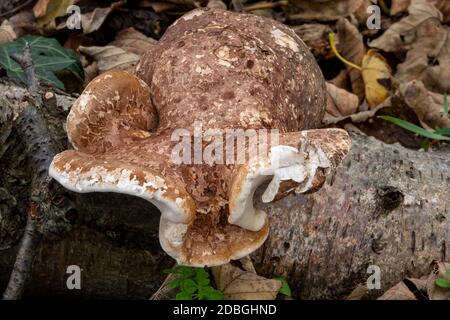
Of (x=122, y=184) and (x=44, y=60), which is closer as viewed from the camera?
(x=122, y=184)

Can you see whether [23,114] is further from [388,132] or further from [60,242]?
[388,132]

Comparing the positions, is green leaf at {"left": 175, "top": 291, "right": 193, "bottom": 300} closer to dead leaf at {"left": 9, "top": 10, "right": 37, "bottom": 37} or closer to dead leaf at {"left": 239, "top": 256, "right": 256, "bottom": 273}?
dead leaf at {"left": 239, "top": 256, "right": 256, "bottom": 273}

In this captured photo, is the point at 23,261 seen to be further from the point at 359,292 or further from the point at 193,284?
the point at 359,292

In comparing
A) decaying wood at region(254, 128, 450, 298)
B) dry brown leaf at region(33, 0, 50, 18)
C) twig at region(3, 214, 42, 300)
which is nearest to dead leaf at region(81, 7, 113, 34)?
dry brown leaf at region(33, 0, 50, 18)

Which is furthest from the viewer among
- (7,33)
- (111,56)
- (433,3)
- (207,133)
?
(433,3)

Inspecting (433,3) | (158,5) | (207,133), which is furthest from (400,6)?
(207,133)

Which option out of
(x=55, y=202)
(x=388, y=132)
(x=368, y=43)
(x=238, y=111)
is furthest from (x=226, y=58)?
(x=368, y=43)

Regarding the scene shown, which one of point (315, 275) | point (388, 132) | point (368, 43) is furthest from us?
point (368, 43)
